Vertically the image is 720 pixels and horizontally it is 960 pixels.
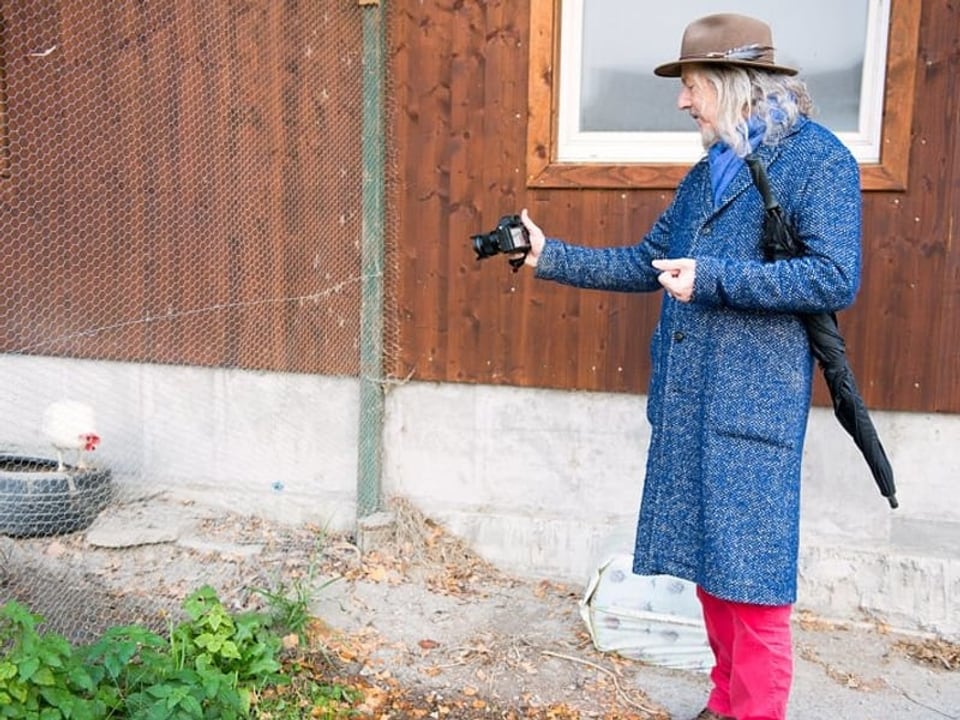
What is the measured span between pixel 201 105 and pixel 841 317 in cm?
302

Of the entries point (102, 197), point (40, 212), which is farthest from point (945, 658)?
point (40, 212)

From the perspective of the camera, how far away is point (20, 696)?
2.34 meters

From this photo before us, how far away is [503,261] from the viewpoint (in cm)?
388

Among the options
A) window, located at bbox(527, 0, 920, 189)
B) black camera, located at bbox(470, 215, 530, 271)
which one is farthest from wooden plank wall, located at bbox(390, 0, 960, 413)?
black camera, located at bbox(470, 215, 530, 271)

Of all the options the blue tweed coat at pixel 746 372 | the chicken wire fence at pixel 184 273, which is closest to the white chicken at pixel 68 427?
the chicken wire fence at pixel 184 273

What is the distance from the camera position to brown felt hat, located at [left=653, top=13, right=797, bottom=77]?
87.0 inches

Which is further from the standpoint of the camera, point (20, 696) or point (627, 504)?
point (627, 504)

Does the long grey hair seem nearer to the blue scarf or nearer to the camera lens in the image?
the blue scarf

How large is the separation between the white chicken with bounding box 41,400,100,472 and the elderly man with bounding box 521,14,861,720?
284 cm

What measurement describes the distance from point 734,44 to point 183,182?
2984 mm

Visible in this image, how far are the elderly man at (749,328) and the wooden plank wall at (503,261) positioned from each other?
135cm

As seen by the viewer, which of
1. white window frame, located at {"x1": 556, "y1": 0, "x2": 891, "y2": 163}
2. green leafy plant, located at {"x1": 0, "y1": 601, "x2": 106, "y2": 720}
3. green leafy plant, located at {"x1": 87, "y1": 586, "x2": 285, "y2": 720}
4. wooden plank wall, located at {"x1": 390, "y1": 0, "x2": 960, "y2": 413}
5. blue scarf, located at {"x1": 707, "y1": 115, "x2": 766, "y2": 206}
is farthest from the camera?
white window frame, located at {"x1": 556, "y1": 0, "x2": 891, "y2": 163}

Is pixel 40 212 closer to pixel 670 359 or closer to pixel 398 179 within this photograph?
pixel 398 179

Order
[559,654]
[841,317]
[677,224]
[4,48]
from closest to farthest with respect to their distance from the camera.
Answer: [677,224]
[559,654]
[841,317]
[4,48]
